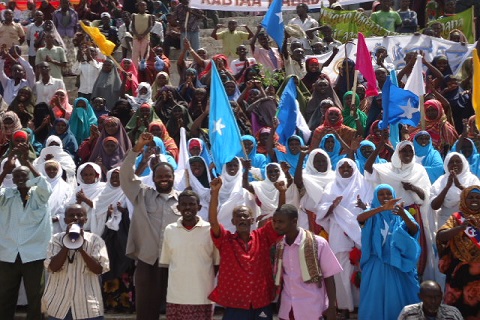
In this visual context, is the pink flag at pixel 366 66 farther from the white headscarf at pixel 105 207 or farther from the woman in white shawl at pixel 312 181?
the white headscarf at pixel 105 207

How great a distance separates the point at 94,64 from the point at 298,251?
778cm

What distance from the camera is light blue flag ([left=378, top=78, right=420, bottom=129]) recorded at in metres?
10.5

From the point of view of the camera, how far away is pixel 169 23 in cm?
1720

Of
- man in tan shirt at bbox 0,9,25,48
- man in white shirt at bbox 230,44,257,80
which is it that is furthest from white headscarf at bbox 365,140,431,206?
man in tan shirt at bbox 0,9,25,48

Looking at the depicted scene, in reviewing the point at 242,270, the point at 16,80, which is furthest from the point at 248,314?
the point at 16,80

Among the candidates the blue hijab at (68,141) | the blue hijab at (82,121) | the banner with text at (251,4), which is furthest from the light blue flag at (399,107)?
the banner with text at (251,4)

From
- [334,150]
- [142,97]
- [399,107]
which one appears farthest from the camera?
[142,97]

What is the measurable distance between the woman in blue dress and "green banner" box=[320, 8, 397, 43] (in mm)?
7937

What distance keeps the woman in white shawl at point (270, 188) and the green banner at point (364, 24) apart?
7006mm

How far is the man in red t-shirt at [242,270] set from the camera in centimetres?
783

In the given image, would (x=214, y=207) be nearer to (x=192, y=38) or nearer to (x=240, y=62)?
(x=240, y=62)

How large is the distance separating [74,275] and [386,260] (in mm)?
2552

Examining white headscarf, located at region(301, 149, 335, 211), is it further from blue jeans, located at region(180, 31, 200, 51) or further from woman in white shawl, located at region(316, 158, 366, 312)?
blue jeans, located at region(180, 31, 200, 51)

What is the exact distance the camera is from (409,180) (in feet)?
30.9
